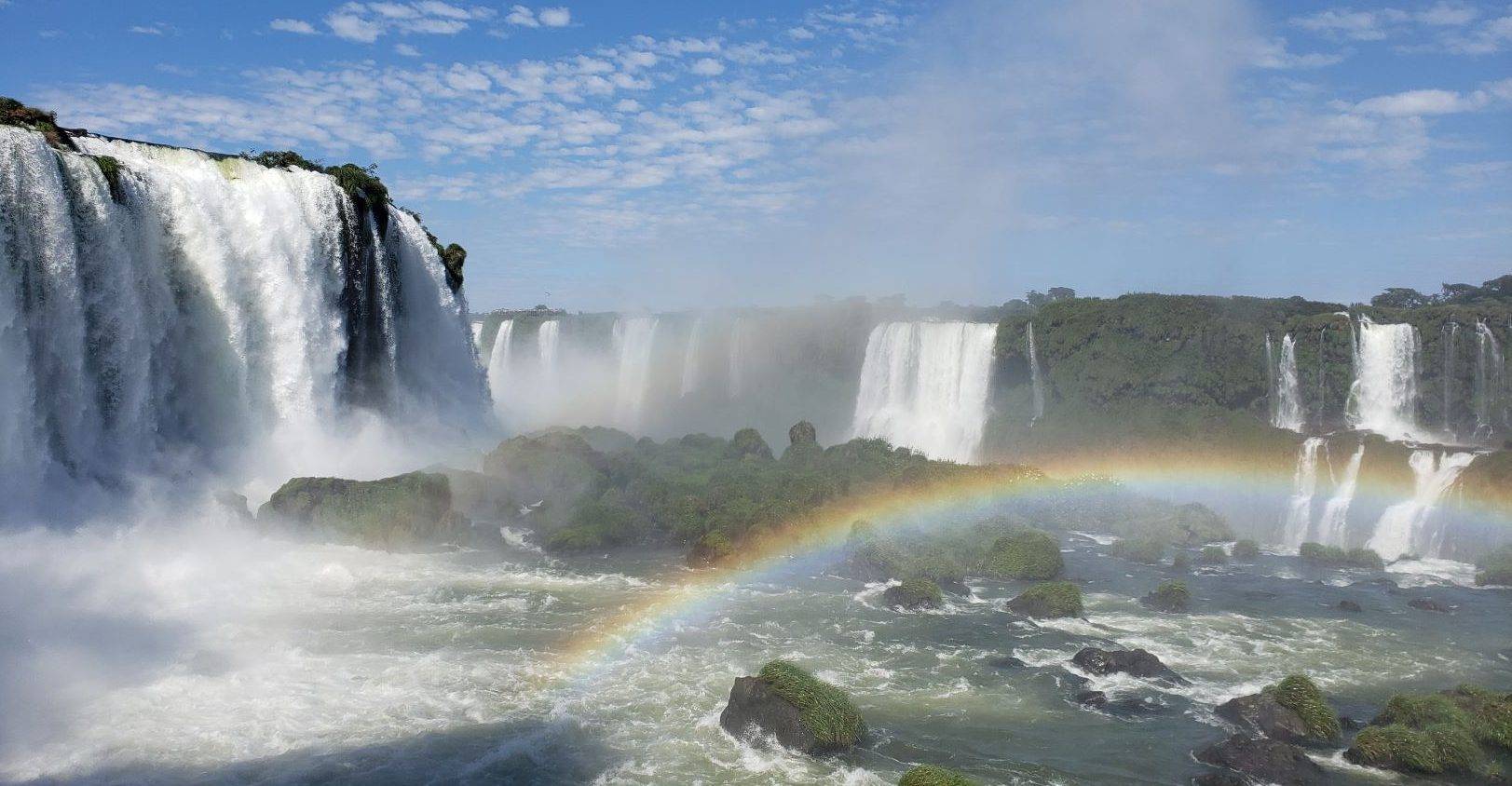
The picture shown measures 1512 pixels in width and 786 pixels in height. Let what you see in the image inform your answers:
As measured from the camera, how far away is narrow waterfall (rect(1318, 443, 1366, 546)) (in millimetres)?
32500

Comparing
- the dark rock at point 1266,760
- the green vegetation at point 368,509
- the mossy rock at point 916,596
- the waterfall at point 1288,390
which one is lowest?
the dark rock at point 1266,760

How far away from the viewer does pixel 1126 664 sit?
60.6 feet

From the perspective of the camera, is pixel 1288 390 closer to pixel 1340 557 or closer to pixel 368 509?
pixel 1340 557

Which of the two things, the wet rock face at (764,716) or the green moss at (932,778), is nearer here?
the green moss at (932,778)

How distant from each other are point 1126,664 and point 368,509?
19487 mm

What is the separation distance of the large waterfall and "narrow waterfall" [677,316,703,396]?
22047mm

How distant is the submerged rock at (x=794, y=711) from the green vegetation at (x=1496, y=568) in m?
20.6

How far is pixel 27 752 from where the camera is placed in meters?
13.5

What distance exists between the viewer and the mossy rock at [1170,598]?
2370cm

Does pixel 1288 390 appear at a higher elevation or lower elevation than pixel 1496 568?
higher

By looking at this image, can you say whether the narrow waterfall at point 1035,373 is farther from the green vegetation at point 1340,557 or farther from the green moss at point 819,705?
the green moss at point 819,705

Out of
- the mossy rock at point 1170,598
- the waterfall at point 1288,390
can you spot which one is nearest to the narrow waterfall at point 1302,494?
the waterfall at point 1288,390

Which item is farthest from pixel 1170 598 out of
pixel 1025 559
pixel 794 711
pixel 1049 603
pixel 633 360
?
pixel 633 360

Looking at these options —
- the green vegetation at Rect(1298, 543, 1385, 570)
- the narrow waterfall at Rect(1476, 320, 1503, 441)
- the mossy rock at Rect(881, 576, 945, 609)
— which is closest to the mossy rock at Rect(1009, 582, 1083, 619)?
the mossy rock at Rect(881, 576, 945, 609)
